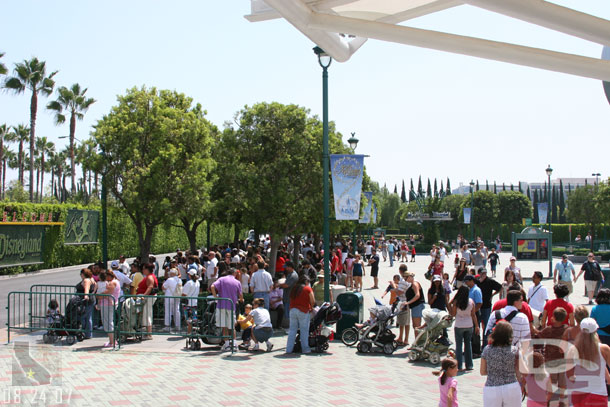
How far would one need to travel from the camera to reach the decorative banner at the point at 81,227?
3412 centimetres

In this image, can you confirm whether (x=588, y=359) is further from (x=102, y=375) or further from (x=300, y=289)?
(x=102, y=375)

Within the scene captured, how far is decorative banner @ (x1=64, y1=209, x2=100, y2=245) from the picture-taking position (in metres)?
34.1

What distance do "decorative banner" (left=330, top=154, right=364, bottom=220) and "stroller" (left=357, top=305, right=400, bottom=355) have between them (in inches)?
110

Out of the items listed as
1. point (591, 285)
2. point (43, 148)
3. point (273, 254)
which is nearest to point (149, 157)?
point (273, 254)

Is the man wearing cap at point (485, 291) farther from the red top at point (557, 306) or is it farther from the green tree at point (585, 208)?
the green tree at point (585, 208)

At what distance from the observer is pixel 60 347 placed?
463 inches

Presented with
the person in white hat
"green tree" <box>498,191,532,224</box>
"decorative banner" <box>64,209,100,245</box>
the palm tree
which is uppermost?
the palm tree

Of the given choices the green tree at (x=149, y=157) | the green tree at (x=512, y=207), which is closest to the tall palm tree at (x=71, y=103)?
the green tree at (x=149, y=157)

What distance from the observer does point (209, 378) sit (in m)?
9.37

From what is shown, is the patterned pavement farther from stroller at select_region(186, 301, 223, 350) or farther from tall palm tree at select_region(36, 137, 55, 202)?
tall palm tree at select_region(36, 137, 55, 202)

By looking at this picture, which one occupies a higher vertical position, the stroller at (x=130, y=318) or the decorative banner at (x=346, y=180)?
the decorative banner at (x=346, y=180)

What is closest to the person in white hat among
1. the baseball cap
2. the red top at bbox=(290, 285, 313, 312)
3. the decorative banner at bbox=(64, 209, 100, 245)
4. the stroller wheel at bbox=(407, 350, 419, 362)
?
the baseball cap

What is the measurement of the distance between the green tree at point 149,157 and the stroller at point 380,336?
32.9 feet

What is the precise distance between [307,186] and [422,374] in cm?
1168
